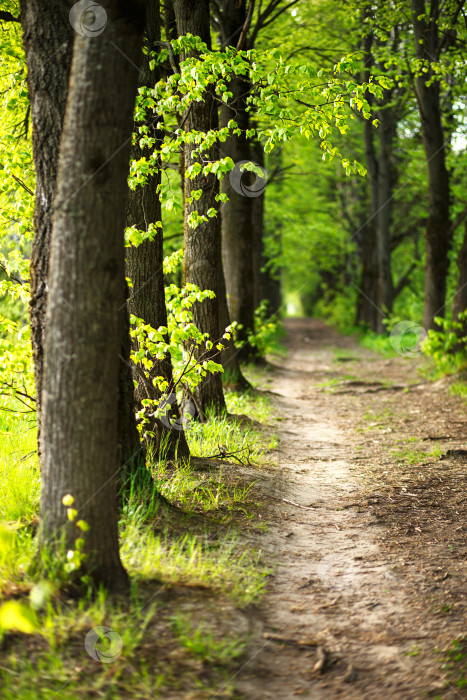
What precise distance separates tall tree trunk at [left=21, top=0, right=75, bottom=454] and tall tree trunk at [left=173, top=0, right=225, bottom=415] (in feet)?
9.91

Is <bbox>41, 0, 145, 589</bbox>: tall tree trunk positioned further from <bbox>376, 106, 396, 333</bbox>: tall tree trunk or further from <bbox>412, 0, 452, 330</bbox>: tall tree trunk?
<bbox>376, 106, 396, 333</bbox>: tall tree trunk

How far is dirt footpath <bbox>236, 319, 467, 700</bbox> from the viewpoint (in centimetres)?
303

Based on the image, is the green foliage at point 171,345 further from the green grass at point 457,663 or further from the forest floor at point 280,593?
the green grass at point 457,663

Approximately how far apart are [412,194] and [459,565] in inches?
726

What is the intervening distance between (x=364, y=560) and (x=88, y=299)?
9.15 ft

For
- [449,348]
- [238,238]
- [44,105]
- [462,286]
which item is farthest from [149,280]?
[462,286]

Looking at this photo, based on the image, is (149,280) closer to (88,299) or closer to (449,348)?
(88,299)

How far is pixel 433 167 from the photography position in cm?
1234

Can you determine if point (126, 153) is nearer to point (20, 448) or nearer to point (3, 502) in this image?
point (3, 502)

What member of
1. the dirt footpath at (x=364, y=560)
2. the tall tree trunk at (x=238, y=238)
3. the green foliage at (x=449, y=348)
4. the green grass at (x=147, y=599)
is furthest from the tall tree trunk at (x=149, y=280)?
the green foliage at (x=449, y=348)

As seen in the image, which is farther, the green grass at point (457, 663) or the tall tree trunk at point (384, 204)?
the tall tree trunk at point (384, 204)

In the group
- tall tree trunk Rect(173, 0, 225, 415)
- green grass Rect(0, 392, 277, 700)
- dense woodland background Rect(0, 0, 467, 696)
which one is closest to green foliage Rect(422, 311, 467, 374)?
dense woodland background Rect(0, 0, 467, 696)

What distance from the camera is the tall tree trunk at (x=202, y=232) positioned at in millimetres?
6957

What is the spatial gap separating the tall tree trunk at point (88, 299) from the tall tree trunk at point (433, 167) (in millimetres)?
9564
